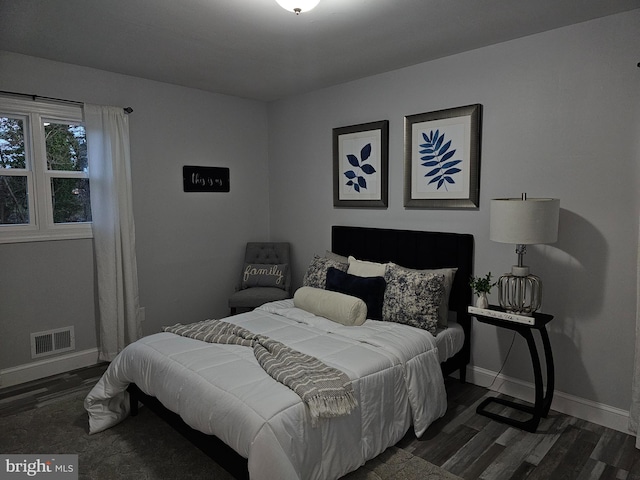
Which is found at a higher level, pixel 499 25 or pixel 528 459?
pixel 499 25

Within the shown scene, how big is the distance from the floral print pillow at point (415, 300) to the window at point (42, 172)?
2.73 m

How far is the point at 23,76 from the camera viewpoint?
327 centimetres

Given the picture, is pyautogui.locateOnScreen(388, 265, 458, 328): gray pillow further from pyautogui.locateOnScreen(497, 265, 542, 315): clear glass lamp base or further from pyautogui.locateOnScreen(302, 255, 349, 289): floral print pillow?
pyautogui.locateOnScreen(302, 255, 349, 289): floral print pillow

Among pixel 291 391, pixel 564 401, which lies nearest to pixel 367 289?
pixel 291 391

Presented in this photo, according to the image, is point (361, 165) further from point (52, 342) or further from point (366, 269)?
point (52, 342)

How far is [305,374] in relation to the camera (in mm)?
2135

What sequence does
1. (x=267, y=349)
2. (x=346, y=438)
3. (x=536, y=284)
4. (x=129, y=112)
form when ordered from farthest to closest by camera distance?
(x=129, y=112), (x=536, y=284), (x=267, y=349), (x=346, y=438)

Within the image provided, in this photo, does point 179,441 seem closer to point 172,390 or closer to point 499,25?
point 172,390

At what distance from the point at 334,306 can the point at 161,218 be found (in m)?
2.13

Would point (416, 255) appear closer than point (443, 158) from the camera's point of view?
No

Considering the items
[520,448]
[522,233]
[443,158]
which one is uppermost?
[443,158]

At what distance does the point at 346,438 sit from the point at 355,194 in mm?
2455

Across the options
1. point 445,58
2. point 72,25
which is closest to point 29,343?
point 72,25

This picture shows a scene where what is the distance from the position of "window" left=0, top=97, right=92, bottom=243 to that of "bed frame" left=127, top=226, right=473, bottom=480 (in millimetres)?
1691
